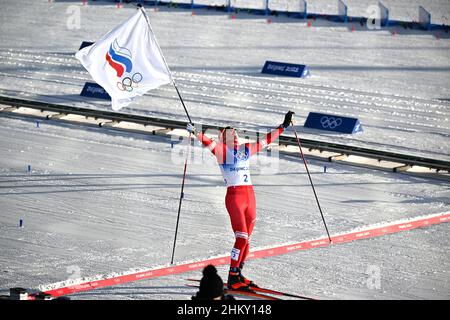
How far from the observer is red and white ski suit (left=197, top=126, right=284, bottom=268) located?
41.8 ft

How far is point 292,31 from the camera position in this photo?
36062mm

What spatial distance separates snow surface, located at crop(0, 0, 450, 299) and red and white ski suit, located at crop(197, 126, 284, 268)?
2.41ft

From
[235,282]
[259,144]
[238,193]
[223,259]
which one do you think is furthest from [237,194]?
[223,259]

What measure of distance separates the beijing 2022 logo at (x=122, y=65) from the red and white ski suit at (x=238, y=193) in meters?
1.60

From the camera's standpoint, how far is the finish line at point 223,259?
42.1ft

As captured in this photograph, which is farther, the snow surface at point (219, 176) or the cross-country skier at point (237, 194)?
the snow surface at point (219, 176)

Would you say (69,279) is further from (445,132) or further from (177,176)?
(445,132)

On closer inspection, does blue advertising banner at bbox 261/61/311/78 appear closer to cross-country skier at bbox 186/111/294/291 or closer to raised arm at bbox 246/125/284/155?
raised arm at bbox 246/125/284/155

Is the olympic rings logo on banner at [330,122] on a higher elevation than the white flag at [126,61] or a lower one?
lower

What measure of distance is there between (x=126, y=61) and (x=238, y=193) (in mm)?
2735

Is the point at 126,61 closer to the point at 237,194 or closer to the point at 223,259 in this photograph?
the point at 237,194

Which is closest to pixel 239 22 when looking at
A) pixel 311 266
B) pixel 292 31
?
pixel 292 31

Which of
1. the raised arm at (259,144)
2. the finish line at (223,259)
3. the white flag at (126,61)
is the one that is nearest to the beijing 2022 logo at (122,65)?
the white flag at (126,61)

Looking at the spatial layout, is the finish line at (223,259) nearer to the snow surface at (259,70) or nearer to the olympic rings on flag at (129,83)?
the olympic rings on flag at (129,83)
